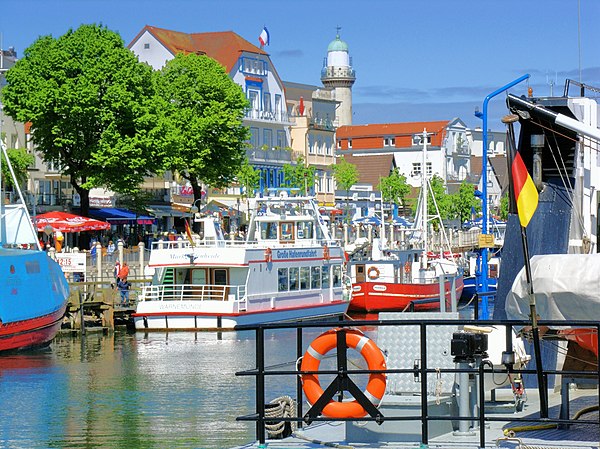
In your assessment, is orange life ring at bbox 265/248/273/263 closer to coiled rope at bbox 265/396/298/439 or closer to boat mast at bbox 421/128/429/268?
boat mast at bbox 421/128/429/268

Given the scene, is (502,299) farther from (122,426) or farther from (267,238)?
(267,238)

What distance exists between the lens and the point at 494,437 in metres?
12.6

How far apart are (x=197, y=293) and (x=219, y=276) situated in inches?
38.3

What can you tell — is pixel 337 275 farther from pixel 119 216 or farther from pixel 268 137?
pixel 268 137

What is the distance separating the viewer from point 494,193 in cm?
16212

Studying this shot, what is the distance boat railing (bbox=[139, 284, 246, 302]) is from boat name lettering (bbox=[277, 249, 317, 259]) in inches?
108

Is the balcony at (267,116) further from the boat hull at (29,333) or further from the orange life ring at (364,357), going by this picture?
the orange life ring at (364,357)

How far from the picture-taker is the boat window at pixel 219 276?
45.8 m

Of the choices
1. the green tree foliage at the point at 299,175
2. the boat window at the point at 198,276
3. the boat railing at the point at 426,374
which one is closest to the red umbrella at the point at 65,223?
the boat window at the point at 198,276

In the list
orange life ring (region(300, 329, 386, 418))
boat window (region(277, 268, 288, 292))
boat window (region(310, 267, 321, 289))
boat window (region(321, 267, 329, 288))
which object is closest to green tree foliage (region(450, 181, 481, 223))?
boat window (region(321, 267, 329, 288))

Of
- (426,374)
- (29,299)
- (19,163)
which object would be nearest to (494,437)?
(426,374)

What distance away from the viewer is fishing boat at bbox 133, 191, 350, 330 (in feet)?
147

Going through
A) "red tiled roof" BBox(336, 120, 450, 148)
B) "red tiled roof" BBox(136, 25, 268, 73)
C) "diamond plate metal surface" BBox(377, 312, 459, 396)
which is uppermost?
"red tiled roof" BBox(136, 25, 268, 73)

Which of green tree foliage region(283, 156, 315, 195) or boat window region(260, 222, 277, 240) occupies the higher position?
green tree foliage region(283, 156, 315, 195)
